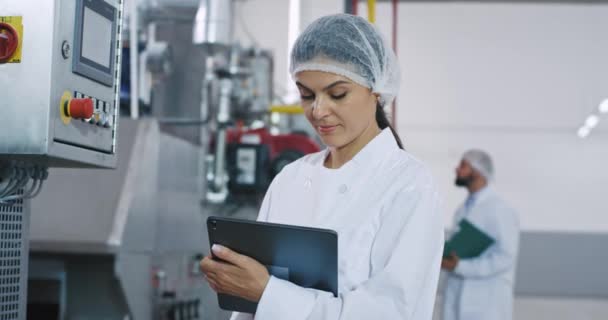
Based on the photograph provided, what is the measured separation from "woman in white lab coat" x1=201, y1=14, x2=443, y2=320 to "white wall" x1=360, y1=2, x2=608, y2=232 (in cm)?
768

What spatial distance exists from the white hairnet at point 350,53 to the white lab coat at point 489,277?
2.04m

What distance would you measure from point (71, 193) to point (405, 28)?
280 inches

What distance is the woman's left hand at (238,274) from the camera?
1.29 metres

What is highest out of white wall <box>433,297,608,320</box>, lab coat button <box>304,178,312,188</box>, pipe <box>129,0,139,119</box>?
pipe <box>129,0,139,119</box>

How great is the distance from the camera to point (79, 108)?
4.33 feet

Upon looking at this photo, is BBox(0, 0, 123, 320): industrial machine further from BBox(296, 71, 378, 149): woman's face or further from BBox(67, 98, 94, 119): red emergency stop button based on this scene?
BBox(296, 71, 378, 149): woman's face

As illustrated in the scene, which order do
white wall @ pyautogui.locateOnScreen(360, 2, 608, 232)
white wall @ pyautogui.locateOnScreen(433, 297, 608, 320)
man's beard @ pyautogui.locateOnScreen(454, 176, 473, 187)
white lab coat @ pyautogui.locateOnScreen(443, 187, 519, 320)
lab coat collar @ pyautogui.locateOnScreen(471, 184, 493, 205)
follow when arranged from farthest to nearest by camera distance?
1. white wall @ pyautogui.locateOnScreen(360, 2, 608, 232)
2. white wall @ pyautogui.locateOnScreen(433, 297, 608, 320)
3. man's beard @ pyautogui.locateOnScreen(454, 176, 473, 187)
4. lab coat collar @ pyautogui.locateOnScreen(471, 184, 493, 205)
5. white lab coat @ pyautogui.locateOnScreen(443, 187, 519, 320)

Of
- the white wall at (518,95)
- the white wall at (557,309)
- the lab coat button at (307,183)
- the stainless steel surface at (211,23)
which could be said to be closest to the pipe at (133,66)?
the stainless steel surface at (211,23)

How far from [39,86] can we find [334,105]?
0.51 metres

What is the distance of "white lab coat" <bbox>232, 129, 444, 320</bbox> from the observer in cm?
128

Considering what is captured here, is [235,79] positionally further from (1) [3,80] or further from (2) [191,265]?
(1) [3,80]

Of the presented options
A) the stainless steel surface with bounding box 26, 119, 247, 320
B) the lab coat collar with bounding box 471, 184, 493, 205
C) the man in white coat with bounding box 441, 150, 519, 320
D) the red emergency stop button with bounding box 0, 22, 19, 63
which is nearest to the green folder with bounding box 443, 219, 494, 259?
the man in white coat with bounding box 441, 150, 519, 320

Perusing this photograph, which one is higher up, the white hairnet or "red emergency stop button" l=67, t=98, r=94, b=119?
the white hairnet

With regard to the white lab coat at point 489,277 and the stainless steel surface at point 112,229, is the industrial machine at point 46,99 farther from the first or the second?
the white lab coat at point 489,277
